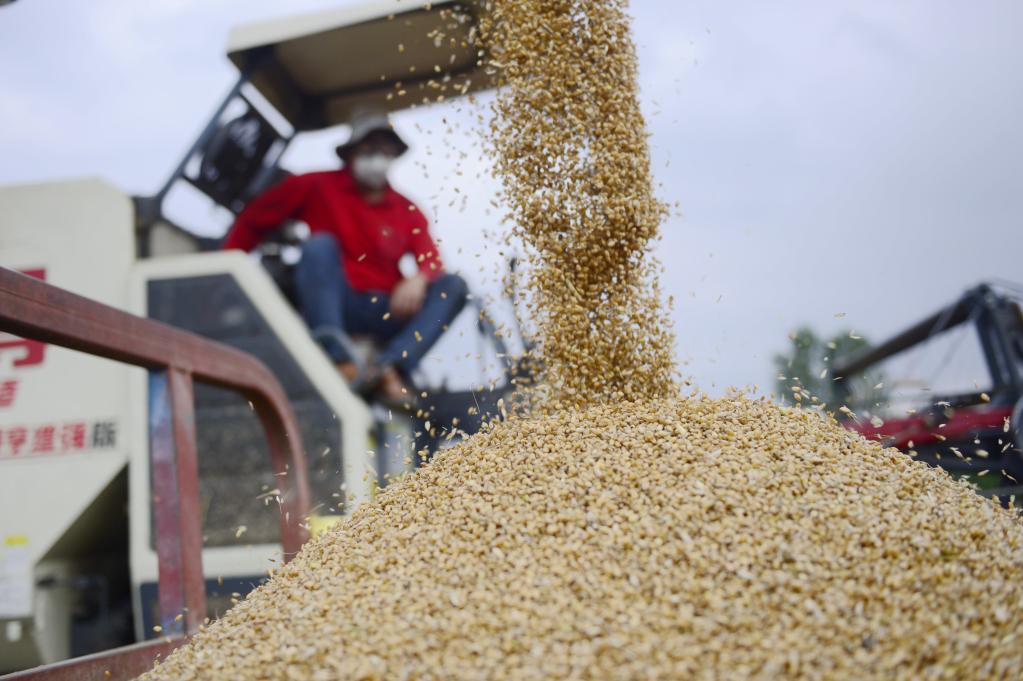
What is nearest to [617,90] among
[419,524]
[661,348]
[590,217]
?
[590,217]

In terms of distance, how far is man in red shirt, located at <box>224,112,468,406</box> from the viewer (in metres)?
3.49

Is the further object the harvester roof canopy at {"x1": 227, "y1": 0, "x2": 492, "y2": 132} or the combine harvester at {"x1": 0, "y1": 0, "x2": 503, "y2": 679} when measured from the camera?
the harvester roof canopy at {"x1": 227, "y1": 0, "x2": 492, "y2": 132}

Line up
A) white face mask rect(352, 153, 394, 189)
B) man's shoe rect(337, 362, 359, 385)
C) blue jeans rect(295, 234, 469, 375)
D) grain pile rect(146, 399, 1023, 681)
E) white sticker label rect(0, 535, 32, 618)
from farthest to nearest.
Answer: white face mask rect(352, 153, 394, 189)
blue jeans rect(295, 234, 469, 375)
man's shoe rect(337, 362, 359, 385)
white sticker label rect(0, 535, 32, 618)
grain pile rect(146, 399, 1023, 681)

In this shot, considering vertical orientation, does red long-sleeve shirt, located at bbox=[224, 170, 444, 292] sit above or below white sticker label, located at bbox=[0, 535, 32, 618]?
above

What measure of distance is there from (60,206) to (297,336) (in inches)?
39.5

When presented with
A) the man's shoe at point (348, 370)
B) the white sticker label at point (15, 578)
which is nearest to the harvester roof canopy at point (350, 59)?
the man's shoe at point (348, 370)

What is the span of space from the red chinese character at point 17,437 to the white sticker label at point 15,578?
33 cm

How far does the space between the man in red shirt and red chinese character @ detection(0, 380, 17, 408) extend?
1.00 meters

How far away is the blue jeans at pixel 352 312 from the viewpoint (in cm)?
348

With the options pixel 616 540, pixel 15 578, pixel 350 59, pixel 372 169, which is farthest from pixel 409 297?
pixel 616 540

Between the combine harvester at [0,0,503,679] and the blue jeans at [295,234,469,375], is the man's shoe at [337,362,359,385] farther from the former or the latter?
the combine harvester at [0,0,503,679]

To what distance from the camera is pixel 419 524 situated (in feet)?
5.05

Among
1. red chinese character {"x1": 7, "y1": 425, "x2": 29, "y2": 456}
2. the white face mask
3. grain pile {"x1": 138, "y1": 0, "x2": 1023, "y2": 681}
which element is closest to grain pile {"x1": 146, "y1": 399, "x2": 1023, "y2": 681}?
grain pile {"x1": 138, "y1": 0, "x2": 1023, "y2": 681}

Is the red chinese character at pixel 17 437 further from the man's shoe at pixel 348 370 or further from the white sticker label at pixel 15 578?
the man's shoe at pixel 348 370
